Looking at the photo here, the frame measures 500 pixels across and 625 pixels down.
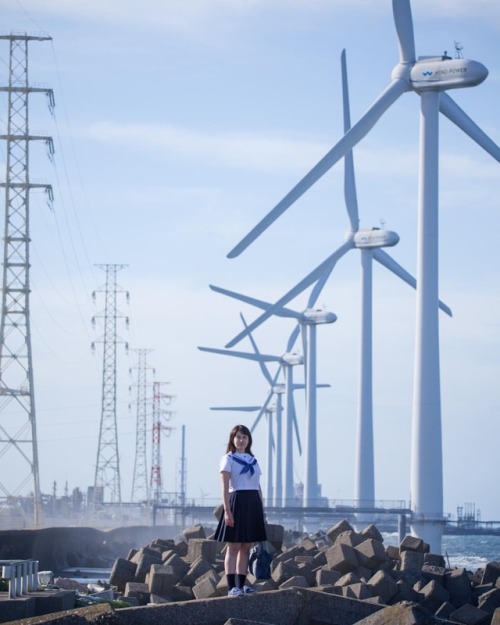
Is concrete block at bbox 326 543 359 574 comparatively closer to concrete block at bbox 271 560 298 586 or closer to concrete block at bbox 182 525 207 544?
concrete block at bbox 271 560 298 586

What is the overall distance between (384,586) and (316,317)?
71.2m

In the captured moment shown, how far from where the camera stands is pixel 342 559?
862 inches

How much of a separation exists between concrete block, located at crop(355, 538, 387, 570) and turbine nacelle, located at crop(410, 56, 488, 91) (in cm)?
2840

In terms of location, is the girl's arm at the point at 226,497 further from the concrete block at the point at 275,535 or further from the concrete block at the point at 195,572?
the concrete block at the point at 275,535

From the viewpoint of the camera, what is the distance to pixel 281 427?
118 metres

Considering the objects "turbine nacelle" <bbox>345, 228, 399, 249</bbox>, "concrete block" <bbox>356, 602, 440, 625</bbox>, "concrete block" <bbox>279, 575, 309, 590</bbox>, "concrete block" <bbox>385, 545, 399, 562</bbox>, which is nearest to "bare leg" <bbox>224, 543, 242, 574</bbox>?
"concrete block" <bbox>356, 602, 440, 625</bbox>

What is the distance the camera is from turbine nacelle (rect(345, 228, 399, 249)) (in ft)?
232

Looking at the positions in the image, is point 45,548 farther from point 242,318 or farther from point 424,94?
point 242,318

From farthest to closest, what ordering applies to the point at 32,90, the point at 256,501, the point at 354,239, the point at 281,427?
the point at 281,427, the point at 354,239, the point at 32,90, the point at 256,501

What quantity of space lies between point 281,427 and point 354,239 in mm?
49790

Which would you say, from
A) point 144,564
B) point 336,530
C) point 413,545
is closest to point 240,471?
point 144,564

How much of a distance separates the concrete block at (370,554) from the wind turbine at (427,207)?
20.3 metres

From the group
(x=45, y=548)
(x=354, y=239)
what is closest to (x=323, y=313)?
(x=354, y=239)

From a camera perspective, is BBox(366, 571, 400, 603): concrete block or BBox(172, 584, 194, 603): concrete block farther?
BBox(172, 584, 194, 603): concrete block
